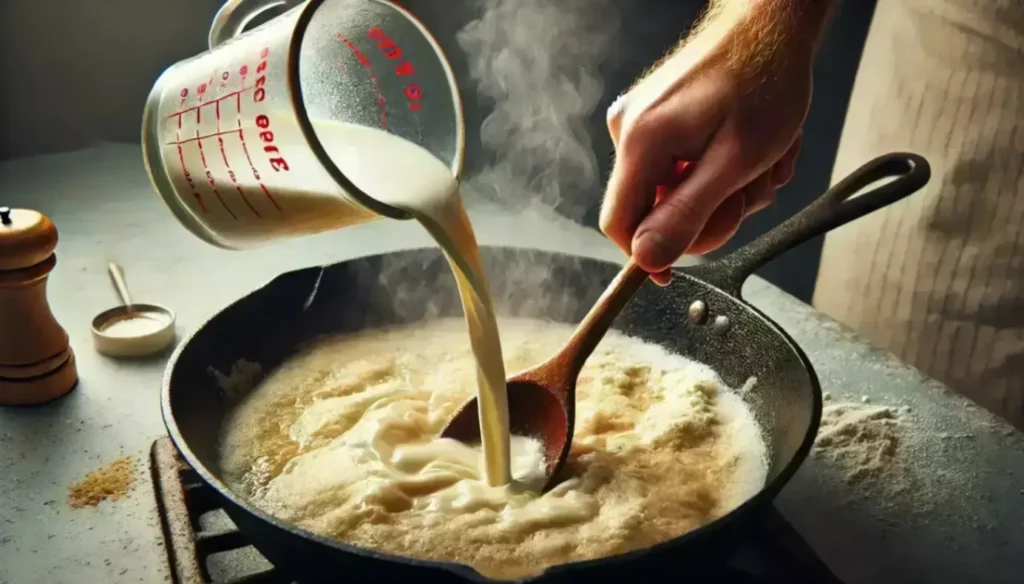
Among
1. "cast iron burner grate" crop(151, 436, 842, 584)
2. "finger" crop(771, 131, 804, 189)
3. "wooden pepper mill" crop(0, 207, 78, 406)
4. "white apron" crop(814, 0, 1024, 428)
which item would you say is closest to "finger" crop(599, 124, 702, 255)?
"finger" crop(771, 131, 804, 189)

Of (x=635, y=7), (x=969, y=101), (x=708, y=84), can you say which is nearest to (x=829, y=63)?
(x=635, y=7)

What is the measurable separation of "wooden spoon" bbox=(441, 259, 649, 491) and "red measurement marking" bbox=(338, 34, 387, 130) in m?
0.34

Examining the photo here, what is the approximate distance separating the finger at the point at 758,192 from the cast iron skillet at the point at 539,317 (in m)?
0.06

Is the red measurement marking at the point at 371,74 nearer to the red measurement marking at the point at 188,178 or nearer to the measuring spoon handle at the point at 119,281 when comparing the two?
the red measurement marking at the point at 188,178

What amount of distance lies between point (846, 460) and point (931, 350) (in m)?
0.41

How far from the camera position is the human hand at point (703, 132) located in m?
0.98

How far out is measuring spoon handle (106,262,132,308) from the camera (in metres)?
1.47

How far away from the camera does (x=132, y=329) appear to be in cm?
138

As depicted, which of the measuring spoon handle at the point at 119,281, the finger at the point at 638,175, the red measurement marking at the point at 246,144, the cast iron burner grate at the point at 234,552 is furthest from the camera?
the measuring spoon handle at the point at 119,281

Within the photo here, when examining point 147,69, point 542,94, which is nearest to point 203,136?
point 542,94

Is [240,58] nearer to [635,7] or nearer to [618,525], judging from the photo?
[618,525]

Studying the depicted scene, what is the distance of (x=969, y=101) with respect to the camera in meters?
1.33

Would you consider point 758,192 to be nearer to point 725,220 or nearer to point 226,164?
point 725,220

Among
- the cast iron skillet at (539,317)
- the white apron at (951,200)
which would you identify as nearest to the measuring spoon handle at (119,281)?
the cast iron skillet at (539,317)
